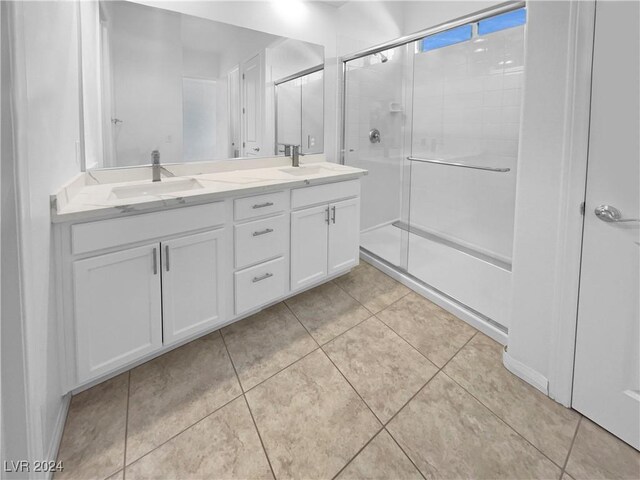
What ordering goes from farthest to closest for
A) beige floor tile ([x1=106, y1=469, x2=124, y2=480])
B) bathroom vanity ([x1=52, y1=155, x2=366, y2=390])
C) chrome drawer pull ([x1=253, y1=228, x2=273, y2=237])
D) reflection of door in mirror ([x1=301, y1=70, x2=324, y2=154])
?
1. reflection of door in mirror ([x1=301, y1=70, x2=324, y2=154])
2. chrome drawer pull ([x1=253, y1=228, x2=273, y2=237])
3. bathroom vanity ([x1=52, y1=155, x2=366, y2=390])
4. beige floor tile ([x1=106, y1=469, x2=124, y2=480])

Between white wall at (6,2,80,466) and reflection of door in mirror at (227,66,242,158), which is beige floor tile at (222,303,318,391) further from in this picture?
reflection of door in mirror at (227,66,242,158)

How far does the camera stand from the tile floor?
4.28ft

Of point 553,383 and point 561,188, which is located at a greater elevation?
point 561,188

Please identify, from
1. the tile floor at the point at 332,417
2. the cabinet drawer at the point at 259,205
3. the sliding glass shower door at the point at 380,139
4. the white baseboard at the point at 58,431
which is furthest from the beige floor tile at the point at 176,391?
the sliding glass shower door at the point at 380,139

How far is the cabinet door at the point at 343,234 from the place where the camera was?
2.57 metres

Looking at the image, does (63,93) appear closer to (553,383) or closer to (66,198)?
(66,198)

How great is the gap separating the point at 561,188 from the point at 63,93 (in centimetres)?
208

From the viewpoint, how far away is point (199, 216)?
5.90ft

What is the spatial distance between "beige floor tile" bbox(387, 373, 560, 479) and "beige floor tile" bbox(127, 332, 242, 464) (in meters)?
0.79

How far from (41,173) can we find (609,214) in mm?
1993

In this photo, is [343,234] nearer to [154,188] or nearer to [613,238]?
[154,188]

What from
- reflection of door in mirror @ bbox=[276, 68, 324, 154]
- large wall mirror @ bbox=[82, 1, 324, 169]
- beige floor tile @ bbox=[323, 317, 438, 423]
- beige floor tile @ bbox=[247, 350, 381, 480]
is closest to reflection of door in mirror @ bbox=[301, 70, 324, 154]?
reflection of door in mirror @ bbox=[276, 68, 324, 154]

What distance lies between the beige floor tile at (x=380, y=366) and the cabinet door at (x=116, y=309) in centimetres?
94

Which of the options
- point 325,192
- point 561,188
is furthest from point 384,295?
point 561,188
